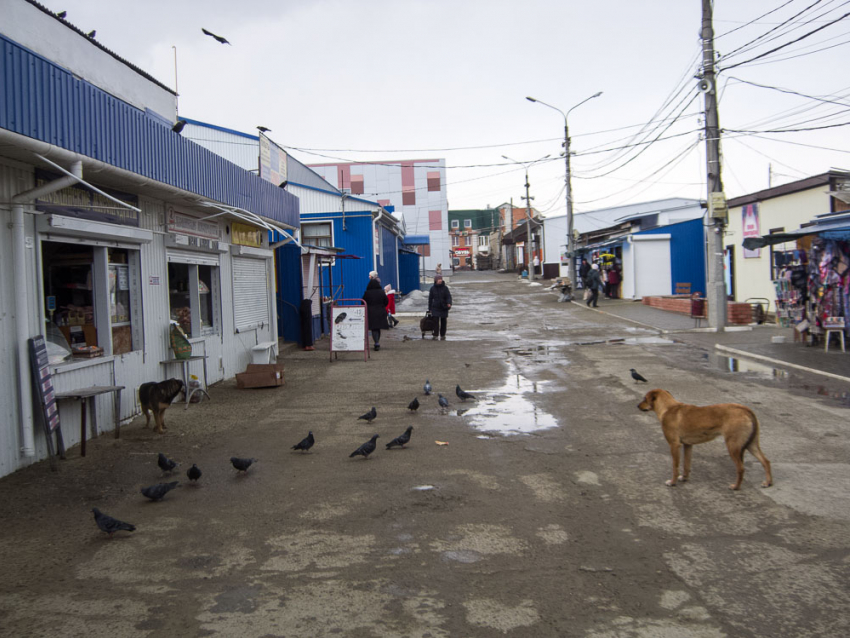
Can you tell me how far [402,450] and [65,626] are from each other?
13.6 ft

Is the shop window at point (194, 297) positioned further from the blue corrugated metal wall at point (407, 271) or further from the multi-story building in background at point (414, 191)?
the multi-story building in background at point (414, 191)

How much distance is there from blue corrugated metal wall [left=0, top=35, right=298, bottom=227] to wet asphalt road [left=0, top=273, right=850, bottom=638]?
3264 mm

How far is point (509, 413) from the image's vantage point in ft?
30.8

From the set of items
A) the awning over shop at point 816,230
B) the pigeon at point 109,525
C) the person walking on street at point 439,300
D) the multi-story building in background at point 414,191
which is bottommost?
the pigeon at point 109,525

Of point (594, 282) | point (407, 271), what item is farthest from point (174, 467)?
point (407, 271)

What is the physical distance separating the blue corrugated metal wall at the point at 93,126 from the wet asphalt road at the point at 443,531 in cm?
326

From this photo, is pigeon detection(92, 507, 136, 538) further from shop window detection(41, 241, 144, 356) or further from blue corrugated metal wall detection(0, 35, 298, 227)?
shop window detection(41, 241, 144, 356)

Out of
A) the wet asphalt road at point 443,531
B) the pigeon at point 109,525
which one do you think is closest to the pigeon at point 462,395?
the wet asphalt road at point 443,531

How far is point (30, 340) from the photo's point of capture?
6.87m

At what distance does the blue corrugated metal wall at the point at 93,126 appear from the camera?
625cm

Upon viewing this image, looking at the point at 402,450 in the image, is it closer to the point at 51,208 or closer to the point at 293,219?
the point at 51,208

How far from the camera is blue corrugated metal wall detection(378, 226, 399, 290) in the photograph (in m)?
31.9

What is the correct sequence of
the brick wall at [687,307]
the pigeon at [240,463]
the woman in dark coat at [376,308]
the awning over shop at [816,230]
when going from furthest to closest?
the brick wall at [687,307], the woman in dark coat at [376,308], the awning over shop at [816,230], the pigeon at [240,463]

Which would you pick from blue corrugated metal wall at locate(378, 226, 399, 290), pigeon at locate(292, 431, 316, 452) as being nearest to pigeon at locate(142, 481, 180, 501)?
pigeon at locate(292, 431, 316, 452)
